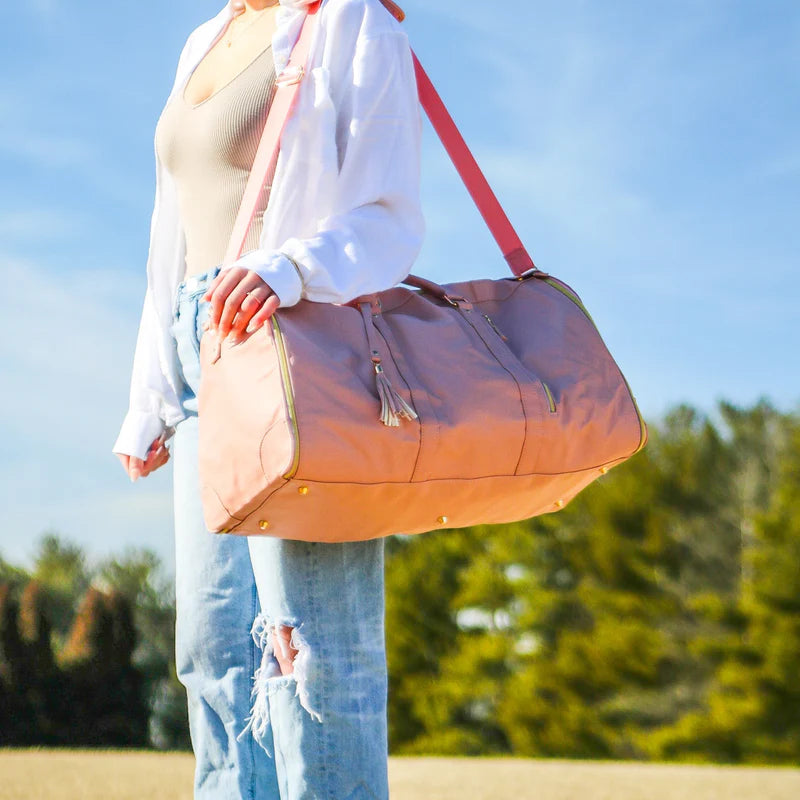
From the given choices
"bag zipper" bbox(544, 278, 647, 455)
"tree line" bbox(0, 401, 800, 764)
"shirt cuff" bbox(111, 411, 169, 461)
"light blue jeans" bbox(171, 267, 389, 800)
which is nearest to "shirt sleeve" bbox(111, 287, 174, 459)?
"shirt cuff" bbox(111, 411, 169, 461)

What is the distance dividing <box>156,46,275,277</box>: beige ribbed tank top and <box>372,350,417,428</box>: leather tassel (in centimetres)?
37

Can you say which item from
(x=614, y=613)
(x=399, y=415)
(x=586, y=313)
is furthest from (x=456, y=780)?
(x=614, y=613)

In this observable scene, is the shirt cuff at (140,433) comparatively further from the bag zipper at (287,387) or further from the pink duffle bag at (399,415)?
the bag zipper at (287,387)

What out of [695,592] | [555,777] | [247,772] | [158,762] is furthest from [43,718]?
[695,592]

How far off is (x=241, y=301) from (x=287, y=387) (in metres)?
0.14

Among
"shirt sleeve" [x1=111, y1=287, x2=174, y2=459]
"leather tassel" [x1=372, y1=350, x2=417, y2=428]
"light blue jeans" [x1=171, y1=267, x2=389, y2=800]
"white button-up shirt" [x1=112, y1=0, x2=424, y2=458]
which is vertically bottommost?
"light blue jeans" [x1=171, y1=267, x2=389, y2=800]

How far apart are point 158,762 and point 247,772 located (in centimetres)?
460

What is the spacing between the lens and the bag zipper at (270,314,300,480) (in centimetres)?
133

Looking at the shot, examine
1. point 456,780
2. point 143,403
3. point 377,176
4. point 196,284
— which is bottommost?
point 456,780

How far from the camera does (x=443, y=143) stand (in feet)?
6.18

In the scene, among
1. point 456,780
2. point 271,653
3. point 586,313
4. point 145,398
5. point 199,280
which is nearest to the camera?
point 271,653

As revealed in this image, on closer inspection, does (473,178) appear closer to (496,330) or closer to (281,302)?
(496,330)

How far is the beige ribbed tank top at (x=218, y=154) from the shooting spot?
1.66 meters

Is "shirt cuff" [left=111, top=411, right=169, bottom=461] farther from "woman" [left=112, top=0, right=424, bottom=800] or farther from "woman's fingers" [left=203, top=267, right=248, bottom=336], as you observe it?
"woman's fingers" [left=203, top=267, right=248, bottom=336]
